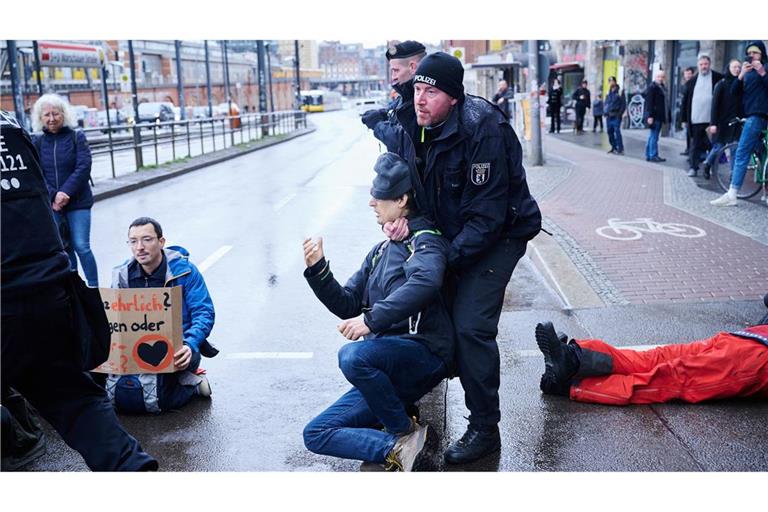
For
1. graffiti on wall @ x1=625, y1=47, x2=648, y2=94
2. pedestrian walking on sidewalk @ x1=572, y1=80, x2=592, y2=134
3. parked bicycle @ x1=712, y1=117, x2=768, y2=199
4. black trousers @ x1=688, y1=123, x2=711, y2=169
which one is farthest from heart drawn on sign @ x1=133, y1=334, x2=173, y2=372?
pedestrian walking on sidewalk @ x1=572, y1=80, x2=592, y2=134

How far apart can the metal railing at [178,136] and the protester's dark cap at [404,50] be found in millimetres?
10822

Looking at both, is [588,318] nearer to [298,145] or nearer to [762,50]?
[762,50]

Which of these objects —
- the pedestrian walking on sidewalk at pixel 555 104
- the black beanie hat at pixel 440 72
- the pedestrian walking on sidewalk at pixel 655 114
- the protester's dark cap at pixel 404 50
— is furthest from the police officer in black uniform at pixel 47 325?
the pedestrian walking on sidewalk at pixel 555 104

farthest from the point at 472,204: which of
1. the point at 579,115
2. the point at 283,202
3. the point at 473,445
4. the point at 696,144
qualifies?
the point at 579,115

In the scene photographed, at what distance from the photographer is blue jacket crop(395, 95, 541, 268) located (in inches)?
140

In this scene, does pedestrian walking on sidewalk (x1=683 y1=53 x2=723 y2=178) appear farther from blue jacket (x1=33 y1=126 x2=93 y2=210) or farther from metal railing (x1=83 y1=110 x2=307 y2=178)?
metal railing (x1=83 y1=110 x2=307 y2=178)

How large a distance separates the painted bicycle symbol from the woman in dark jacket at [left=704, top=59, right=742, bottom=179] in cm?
228

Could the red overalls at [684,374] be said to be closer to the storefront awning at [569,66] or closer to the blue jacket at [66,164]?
Result: the blue jacket at [66,164]

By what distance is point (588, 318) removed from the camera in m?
6.11

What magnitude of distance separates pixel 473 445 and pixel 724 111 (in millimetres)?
8591

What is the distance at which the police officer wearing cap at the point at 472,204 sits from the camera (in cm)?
354

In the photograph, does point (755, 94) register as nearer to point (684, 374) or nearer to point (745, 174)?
point (745, 174)

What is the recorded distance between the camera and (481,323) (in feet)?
11.9

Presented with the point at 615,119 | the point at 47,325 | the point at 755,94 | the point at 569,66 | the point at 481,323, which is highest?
the point at 569,66
